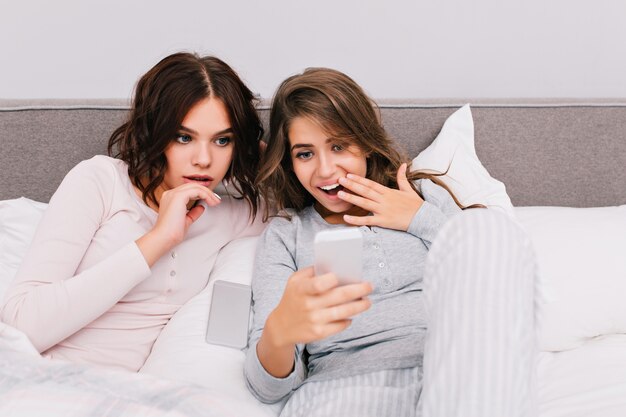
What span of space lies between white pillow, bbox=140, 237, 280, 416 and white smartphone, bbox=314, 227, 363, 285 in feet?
1.33

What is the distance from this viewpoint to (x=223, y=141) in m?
1.24

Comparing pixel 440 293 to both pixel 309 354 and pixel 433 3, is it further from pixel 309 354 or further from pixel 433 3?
pixel 433 3

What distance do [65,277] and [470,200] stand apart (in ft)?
3.14

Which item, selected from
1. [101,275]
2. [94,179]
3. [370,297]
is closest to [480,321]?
[370,297]

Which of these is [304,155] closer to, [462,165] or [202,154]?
[202,154]

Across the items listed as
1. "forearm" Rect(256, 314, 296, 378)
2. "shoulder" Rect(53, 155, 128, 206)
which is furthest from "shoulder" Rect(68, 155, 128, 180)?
"forearm" Rect(256, 314, 296, 378)

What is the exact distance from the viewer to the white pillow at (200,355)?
1003 mm

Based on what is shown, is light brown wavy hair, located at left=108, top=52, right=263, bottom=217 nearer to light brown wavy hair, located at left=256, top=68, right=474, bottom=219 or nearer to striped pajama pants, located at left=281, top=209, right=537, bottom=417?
light brown wavy hair, located at left=256, top=68, right=474, bottom=219

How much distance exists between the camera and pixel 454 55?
178 centimetres

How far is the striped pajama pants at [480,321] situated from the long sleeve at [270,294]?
1.01 feet

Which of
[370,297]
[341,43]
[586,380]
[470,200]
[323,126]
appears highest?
[341,43]

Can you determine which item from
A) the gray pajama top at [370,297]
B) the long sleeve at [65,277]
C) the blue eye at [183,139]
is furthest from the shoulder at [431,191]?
the long sleeve at [65,277]

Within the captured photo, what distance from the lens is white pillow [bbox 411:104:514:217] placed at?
4.67ft

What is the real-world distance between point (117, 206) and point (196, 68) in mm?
345
